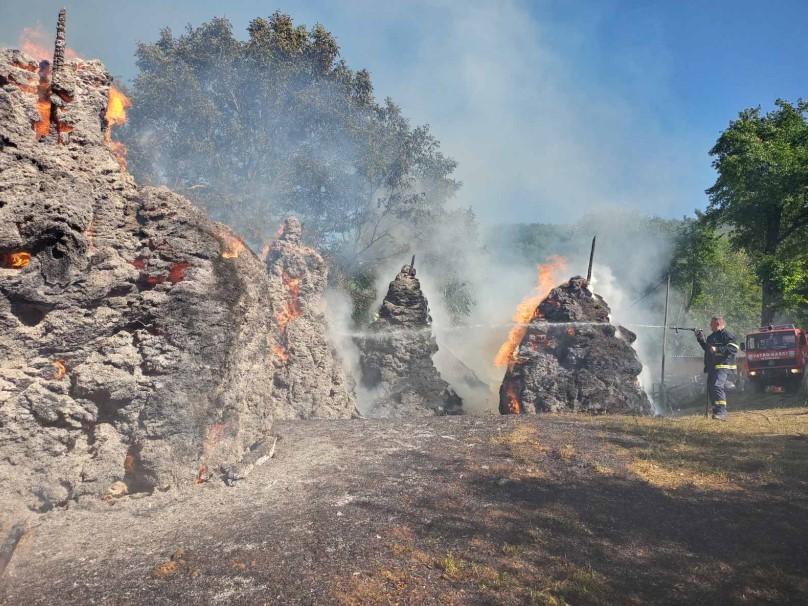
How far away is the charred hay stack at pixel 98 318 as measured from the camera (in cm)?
623

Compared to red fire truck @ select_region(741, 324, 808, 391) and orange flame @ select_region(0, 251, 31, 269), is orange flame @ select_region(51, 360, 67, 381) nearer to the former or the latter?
orange flame @ select_region(0, 251, 31, 269)

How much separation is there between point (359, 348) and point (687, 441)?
895cm

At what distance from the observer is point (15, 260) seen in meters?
6.34

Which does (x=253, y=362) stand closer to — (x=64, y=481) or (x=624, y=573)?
(x=64, y=481)

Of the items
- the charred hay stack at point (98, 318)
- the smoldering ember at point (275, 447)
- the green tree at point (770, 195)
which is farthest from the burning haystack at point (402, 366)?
the green tree at point (770, 195)

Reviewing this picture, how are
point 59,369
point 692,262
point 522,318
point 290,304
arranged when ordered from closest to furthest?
point 59,369
point 290,304
point 522,318
point 692,262

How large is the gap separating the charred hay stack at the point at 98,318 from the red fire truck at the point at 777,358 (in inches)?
727

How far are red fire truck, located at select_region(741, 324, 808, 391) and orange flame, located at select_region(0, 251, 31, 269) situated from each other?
2054cm

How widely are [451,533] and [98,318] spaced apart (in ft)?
15.9

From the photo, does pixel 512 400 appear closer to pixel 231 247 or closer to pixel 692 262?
pixel 231 247

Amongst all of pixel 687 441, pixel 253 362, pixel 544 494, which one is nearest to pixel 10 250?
pixel 253 362

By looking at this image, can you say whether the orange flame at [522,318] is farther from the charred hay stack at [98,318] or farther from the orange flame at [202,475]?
the orange flame at [202,475]

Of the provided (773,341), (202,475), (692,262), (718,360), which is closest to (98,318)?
(202,475)

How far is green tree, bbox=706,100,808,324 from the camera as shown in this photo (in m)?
21.5
